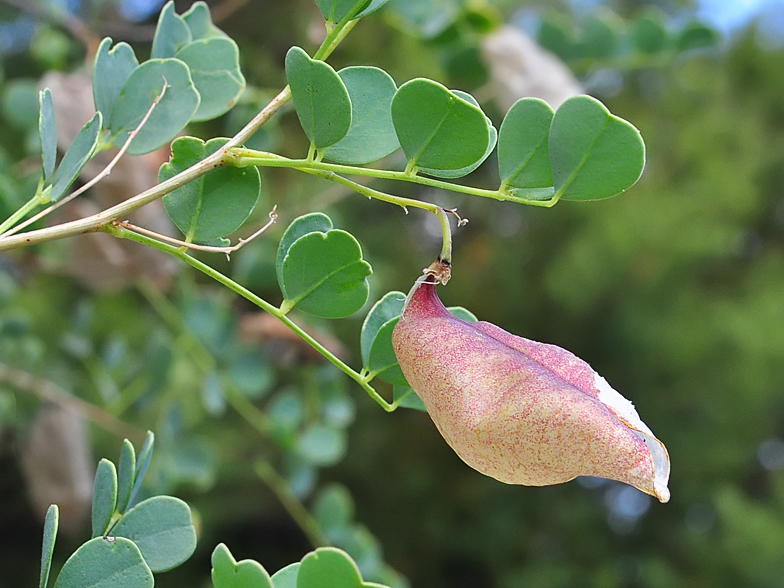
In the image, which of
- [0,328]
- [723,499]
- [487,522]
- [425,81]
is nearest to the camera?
[425,81]

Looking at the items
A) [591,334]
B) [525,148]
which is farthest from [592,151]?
[591,334]

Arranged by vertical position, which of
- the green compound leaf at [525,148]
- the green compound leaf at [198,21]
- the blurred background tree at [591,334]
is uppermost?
the green compound leaf at [525,148]

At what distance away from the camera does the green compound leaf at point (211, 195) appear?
0.96ft

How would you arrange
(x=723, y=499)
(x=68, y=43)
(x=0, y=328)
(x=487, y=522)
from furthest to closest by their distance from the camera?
(x=487, y=522) → (x=723, y=499) → (x=68, y=43) → (x=0, y=328)

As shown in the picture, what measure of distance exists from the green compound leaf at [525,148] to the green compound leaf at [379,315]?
0.08 metres

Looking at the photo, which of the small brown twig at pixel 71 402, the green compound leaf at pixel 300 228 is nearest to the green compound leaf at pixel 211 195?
the green compound leaf at pixel 300 228

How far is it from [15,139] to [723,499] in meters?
2.07

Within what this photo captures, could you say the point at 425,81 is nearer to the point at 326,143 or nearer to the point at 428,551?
the point at 326,143

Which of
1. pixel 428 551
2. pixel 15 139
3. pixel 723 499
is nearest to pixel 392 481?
pixel 428 551

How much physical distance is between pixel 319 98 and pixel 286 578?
16 centimetres

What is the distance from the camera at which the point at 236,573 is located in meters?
0.23

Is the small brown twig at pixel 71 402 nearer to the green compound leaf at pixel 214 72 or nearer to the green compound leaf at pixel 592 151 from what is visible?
the green compound leaf at pixel 214 72

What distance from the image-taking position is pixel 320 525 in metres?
0.76

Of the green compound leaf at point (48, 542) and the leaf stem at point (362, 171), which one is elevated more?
the leaf stem at point (362, 171)
